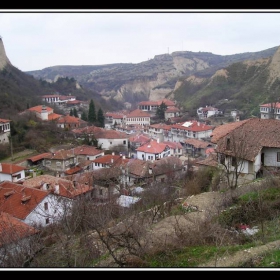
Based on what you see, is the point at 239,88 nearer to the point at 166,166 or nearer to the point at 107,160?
the point at 107,160

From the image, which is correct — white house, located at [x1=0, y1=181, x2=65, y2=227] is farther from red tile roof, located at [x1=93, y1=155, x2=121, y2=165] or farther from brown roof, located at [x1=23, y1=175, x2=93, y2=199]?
red tile roof, located at [x1=93, y1=155, x2=121, y2=165]

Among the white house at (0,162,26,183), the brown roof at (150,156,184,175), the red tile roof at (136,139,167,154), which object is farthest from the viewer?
the red tile roof at (136,139,167,154)

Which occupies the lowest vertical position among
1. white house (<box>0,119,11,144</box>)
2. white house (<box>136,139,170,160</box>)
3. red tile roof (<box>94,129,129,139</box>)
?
white house (<box>136,139,170,160</box>)

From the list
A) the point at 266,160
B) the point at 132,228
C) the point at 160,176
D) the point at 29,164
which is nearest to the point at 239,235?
the point at 132,228

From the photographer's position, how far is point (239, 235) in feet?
12.8

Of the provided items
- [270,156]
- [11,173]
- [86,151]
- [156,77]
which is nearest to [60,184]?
[11,173]

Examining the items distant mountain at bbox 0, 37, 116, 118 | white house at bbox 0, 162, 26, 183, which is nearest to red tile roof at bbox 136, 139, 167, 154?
white house at bbox 0, 162, 26, 183

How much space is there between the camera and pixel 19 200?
933 cm

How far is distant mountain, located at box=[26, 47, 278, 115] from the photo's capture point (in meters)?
51.1

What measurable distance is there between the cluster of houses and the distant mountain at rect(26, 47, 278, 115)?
17.2m

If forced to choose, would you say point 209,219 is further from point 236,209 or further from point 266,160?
point 266,160

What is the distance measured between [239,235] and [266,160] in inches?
154

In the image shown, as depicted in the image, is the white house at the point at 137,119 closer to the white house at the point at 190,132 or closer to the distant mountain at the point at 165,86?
the distant mountain at the point at 165,86

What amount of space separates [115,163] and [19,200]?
7.49m
